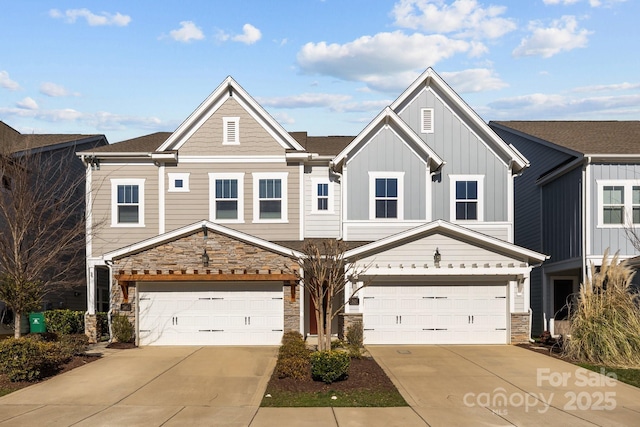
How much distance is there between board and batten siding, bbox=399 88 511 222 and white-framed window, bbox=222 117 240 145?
6.07 meters

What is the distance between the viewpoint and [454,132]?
25.5 metres

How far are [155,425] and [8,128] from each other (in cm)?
2141

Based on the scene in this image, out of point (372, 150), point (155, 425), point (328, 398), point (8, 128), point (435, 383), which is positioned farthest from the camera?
point (8, 128)

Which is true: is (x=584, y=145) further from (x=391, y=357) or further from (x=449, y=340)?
(x=391, y=357)

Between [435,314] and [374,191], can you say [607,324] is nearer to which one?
[435,314]

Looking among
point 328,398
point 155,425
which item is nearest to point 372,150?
point 328,398

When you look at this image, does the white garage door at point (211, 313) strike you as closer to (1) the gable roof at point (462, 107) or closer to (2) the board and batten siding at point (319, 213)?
(2) the board and batten siding at point (319, 213)

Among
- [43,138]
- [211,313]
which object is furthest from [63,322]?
[43,138]

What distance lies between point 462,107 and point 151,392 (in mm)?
15544

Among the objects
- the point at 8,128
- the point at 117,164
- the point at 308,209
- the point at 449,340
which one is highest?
the point at 8,128

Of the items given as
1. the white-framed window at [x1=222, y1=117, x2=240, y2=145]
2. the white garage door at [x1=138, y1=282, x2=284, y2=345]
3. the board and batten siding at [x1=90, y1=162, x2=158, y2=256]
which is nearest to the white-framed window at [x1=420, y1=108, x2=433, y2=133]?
the white-framed window at [x1=222, y1=117, x2=240, y2=145]

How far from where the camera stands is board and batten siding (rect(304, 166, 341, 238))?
25.1 metres

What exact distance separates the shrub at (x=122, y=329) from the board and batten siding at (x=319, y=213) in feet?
22.7

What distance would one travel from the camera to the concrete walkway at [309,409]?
12.5m
